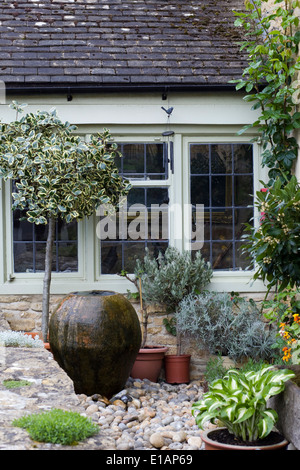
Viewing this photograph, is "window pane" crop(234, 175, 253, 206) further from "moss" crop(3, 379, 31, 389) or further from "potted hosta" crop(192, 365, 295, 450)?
"moss" crop(3, 379, 31, 389)

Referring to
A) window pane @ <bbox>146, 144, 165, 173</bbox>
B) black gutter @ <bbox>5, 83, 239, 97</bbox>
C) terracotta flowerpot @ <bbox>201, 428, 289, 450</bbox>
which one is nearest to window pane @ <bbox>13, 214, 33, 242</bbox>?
black gutter @ <bbox>5, 83, 239, 97</bbox>

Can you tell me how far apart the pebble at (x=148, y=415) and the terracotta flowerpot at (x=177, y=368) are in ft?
0.29

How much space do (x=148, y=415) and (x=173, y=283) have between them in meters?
1.66

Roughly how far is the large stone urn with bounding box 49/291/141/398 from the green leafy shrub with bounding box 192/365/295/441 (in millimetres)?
1719

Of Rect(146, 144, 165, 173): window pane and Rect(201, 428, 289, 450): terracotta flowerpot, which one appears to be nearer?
Rect(201, 428, 289, 450): terracotta flowerpot

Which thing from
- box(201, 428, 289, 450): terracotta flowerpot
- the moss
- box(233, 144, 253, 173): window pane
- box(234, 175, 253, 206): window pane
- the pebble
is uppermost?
box(233, 144, 253, 173): window pane

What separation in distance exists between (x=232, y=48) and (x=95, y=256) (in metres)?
2.88

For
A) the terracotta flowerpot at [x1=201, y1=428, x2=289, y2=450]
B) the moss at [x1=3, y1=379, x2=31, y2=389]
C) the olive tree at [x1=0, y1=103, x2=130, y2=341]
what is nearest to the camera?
the terracotta flowerpot at [x1=201, y1=428, x2=289, y2=450]

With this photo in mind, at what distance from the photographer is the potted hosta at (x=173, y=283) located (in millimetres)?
6680

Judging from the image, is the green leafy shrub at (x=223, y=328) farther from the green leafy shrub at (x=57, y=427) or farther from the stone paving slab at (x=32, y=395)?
the green leafy shrub at (x=57, y=427)

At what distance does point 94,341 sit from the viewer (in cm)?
549

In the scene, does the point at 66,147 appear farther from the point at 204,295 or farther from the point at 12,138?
the point at 204,295

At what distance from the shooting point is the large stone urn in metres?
5.51

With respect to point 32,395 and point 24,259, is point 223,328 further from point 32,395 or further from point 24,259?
point 32,395
